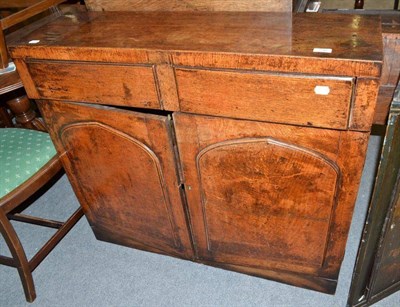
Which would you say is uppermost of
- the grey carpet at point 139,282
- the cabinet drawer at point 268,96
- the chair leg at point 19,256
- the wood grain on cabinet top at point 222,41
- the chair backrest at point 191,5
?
the chair backrest at point 191,5

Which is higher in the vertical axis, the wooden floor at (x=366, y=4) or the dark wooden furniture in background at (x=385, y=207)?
Result: the dark wooden furniture in background at (x=385, y=207)

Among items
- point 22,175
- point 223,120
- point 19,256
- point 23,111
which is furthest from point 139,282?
point 23,111

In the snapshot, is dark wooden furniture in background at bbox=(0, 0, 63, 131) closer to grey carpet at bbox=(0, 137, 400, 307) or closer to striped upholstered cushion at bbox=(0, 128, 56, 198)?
striped upholstered cushion at bbox=(0, 128, 56, 198)

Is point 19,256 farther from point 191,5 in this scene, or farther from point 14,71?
point 191,5

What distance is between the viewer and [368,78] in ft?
3.12

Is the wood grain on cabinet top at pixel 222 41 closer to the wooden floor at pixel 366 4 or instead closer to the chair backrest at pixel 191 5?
the chair backrest at pixel 191 5

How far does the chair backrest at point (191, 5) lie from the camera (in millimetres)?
1302

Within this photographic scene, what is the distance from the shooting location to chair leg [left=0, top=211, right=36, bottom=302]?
158 centimetres

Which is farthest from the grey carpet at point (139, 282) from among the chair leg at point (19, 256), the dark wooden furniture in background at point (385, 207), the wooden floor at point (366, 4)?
the wooden floor at point (366, 4)

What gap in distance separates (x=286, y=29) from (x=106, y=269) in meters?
1.33

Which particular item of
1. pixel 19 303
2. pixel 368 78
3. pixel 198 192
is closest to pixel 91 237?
pixel 19 303

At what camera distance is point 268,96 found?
1.08 meters

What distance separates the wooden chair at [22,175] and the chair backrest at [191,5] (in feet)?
2.04

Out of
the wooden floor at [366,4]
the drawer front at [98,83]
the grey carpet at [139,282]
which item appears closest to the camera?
the drawer front at [98,83]
